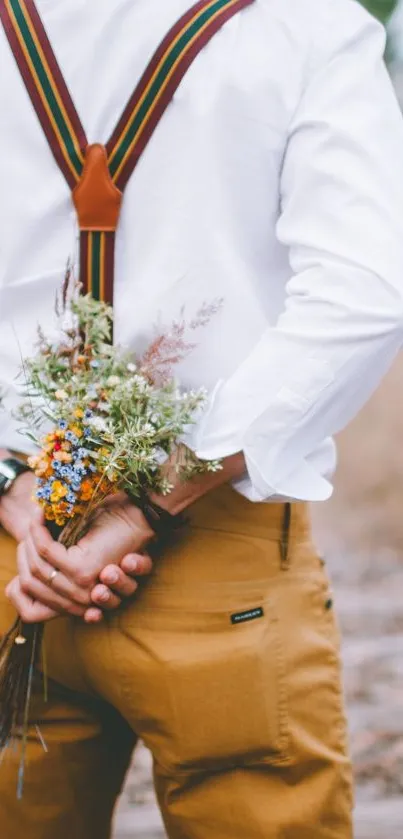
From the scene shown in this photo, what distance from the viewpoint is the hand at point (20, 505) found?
193cm

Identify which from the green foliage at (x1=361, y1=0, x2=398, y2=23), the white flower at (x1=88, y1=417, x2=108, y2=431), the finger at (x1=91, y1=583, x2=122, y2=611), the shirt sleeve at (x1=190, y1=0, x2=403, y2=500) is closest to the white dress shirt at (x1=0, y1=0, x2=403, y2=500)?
the shirt sleeve at (x1=190, y1=0, x2=403, y2=500)

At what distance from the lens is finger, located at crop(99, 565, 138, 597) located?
1.78 metres

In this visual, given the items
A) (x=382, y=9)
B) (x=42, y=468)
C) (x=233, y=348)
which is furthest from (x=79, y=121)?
(x=382, y=9)

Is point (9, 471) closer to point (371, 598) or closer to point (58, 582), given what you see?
point (58, 582)

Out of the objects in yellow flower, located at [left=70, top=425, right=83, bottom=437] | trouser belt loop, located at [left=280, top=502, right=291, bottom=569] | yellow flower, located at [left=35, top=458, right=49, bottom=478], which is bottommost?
trouser belt loop, located at [left=280, top=502, right=291, bottom=569]

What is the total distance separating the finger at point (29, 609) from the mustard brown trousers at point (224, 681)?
97 millimetres

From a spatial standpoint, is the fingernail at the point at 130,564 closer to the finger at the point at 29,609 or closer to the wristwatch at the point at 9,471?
the finger at the point at 29,609

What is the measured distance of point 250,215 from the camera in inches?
→ 71.2

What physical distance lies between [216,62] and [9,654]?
92cm

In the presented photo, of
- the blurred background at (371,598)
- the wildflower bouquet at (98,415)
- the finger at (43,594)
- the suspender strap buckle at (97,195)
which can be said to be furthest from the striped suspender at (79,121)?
the blurred background at (371,598)

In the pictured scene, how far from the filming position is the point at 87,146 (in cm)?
180

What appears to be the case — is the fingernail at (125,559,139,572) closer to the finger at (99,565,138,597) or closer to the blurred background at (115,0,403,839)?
the finger at (99,565,138,597)

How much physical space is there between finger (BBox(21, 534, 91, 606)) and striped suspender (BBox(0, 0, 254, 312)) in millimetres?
398

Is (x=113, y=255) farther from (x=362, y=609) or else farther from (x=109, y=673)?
(x=362, y=609)
